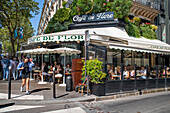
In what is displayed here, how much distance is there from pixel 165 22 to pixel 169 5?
2.61 metres

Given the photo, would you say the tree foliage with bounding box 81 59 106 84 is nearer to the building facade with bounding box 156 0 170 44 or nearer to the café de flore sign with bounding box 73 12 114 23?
the café de flore sign with bounding box 73 12 114 23

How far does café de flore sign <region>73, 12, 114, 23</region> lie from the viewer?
583 inches

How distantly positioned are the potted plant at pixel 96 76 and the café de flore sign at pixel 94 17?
8104 mm

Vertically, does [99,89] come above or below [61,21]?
below

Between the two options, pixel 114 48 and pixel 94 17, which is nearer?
pixel 114 48

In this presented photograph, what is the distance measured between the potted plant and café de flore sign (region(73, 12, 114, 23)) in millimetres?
8104

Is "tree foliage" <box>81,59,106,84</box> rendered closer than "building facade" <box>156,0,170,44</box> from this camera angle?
Yes

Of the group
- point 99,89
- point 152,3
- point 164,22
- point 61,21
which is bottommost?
point 99,89

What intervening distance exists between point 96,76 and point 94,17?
28.9 ft

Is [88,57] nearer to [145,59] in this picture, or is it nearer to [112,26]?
[112,26]

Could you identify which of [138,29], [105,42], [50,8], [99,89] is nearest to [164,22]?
[138,29]

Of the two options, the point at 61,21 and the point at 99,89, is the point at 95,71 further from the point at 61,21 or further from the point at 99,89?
the point at 61,21

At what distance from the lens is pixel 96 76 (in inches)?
301

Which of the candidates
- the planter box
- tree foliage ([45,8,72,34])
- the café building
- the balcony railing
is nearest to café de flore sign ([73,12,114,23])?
the café building
